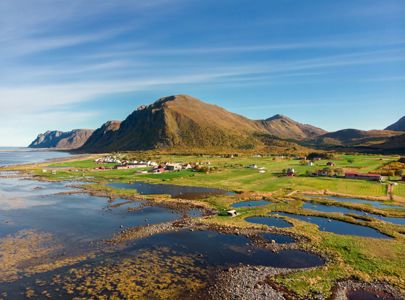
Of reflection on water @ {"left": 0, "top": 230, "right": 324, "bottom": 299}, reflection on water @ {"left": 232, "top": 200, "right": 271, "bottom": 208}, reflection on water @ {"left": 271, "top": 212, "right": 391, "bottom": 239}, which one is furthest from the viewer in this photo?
reflection on water @ {"left": 232, "top": 200, "right": 271, "bottom": 208}

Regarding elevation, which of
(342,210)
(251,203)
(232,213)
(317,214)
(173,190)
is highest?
(173,190)

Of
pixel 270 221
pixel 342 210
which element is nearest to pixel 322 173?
pixel 342 210

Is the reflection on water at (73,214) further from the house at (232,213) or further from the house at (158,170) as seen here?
the house at (158,170)

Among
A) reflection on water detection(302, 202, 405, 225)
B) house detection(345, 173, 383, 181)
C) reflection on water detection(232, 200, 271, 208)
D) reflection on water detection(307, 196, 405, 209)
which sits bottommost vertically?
reflection on water detection(302, 202, 405, 225)

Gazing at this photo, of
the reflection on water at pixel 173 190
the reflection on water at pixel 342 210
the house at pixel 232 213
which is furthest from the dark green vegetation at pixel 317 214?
the reflection on water at pixel 173 190

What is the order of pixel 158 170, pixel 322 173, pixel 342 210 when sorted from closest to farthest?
pixel 342 210 < pixel 322 173 < pixel 158 170

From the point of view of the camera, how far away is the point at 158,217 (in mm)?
65000

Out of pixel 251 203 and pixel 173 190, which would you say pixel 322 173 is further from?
pixel 173 190

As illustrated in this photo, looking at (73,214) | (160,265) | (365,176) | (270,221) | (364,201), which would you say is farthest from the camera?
(365,176)

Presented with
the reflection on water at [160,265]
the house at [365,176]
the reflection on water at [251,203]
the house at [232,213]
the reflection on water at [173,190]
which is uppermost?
the house at [365,176]

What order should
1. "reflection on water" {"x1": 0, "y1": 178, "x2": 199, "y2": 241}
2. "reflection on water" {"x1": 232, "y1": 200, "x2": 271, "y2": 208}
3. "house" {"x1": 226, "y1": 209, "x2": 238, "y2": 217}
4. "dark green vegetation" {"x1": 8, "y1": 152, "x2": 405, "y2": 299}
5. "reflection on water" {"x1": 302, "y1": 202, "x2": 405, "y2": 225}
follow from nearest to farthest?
1. "dark green vegetation" {"x1": 8, "y1": 152, "x2": 405, "y2": 299}
2. "reflection on water" {"x1": 0, "y1": 178, "x2": 199, "y2": 241}
3. "reflection on water" {"x1": 302, "y1": 202, "x2": 405, "y2": 225}
4. "house" {"x1": 226, "y1": 209, "x2": 238, "y2": 217}
5. "reflection on water" {"x1": 232, "y1": 200, "x2": 271, "y2": 208}

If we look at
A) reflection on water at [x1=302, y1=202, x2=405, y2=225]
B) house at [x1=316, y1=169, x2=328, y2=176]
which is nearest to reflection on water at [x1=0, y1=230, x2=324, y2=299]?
reflection on water at [x1=302, y1=202, x2=405, y2=225]

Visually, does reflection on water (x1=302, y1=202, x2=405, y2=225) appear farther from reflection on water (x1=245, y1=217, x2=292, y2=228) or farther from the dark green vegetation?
reflection on water (x1=245, y1=217, x2=292, y2=228)

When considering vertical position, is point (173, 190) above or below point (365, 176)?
below
